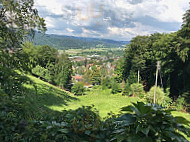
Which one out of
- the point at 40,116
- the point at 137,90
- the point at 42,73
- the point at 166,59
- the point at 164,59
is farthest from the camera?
the point at 42,73

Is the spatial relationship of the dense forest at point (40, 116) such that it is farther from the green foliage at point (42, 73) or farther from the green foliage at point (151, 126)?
the green foliage at point (42, 73)

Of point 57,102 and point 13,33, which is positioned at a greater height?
point 13,33

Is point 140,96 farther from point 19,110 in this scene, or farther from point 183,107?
point 19,110

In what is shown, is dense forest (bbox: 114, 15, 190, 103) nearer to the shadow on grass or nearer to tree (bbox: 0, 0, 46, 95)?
the shadow on grass

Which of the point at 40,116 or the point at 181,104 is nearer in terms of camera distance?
the point at 40,116

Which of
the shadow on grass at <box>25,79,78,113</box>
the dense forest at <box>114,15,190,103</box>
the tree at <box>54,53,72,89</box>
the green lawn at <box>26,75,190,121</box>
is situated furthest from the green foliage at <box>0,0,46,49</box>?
the tree at <box>54,53,72,89</box>

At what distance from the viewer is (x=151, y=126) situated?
4.88 feet

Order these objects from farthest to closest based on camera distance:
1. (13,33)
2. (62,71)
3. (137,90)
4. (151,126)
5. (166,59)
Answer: (62,71) → (137,90) → (166,59) → (13,33) → (151,126)

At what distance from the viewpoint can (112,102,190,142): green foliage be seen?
1.47m

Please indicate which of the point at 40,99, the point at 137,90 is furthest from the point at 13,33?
the point at 137,90

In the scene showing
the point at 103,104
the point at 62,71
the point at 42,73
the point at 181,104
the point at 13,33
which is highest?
the point at 13,33

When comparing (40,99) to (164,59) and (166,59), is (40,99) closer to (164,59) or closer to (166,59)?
(166,59)

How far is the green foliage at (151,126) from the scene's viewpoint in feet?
4.82

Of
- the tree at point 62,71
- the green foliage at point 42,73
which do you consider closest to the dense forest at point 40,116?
the tree at point 62,71
